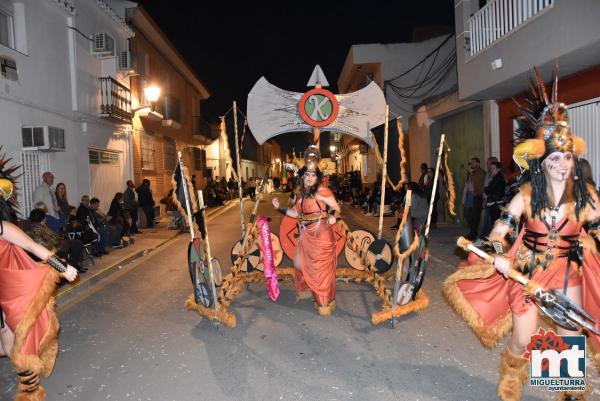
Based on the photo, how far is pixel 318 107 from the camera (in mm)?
6793

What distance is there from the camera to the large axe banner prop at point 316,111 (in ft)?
22.4

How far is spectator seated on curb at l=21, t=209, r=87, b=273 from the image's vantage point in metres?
6.34

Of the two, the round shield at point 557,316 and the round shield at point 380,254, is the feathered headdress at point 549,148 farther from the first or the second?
the round shield at point 380,254

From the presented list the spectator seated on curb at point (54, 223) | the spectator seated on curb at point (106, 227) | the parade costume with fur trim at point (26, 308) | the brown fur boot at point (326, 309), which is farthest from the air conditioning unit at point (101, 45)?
the brown fur boot at point (326, 309)

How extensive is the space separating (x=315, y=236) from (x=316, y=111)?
1938 mm

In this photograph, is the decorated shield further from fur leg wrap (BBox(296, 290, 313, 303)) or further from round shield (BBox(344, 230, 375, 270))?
round shield (BBox(344, 230, 375, 270))

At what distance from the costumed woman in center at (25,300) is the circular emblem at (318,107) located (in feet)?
13.2

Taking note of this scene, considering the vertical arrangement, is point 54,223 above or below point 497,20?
below

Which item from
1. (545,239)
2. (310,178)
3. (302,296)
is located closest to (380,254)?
(302,296)

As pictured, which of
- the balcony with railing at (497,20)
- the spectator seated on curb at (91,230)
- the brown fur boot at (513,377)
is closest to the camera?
the brown fur boot at (513,377)

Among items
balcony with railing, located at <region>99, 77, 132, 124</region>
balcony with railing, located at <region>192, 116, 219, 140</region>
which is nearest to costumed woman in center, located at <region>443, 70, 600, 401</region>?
balcony with railing, located at <region>99, 77, 132, 124</region>

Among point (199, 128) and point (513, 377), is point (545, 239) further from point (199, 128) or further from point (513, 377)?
point (199, 128)

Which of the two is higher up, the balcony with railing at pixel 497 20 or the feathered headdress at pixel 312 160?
the balcony with railing at pixel 497 20

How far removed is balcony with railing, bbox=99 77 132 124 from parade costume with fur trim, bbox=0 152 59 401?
11.5 metres
